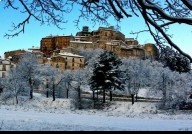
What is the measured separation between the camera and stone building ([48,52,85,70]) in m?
114

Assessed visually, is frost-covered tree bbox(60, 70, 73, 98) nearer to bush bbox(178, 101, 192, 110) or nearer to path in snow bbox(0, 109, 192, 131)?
bush bbox(178, 101, 192, 110)

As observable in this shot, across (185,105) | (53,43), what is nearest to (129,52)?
(53,43)

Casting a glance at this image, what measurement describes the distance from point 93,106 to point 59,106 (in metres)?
4.58

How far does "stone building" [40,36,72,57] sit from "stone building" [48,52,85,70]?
875 inches

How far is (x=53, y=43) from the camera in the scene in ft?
475

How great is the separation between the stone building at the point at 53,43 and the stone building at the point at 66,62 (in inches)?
875

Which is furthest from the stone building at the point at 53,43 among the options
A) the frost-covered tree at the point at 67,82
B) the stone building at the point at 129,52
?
the frost-covered tree at the point at 67,82

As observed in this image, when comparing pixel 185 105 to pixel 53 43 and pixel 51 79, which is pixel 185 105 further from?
pixel 53 43

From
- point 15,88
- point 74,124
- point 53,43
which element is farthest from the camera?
point 53,43

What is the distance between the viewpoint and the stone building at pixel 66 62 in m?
114

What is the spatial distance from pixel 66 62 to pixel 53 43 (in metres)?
29.8

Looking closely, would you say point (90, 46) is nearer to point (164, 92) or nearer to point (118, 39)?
point (118, 39)

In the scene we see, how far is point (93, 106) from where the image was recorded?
55.5 meters

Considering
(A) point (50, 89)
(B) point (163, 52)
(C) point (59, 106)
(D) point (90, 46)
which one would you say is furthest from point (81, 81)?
(D) point (90, 46)
